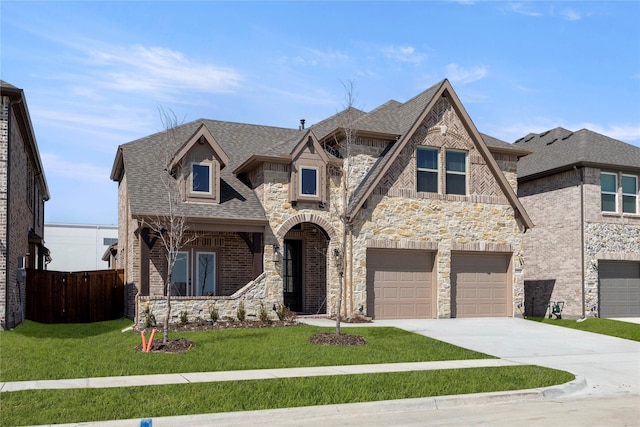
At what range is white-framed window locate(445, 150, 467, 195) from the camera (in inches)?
954

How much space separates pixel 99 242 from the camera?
194 ft

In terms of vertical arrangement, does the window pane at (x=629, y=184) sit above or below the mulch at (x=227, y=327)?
above

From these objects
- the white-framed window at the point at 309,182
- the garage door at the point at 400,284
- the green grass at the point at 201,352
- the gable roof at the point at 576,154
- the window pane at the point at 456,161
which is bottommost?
the green grass at the point at 201,352

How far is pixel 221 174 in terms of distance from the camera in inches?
961

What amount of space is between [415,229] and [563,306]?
773 centimetres

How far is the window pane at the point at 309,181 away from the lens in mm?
22750

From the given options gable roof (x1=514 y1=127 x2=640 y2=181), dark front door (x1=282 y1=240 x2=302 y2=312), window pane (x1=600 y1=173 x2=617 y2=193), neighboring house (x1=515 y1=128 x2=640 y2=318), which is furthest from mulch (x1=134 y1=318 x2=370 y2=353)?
window pane (x1=600 y1=173 x2=617 y2=193)

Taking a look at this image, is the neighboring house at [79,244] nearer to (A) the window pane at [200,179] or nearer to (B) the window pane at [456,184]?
(A) the window pane at [200,179]

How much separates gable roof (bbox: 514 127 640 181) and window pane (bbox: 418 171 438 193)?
6.07m

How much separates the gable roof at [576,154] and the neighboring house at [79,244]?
133 feet

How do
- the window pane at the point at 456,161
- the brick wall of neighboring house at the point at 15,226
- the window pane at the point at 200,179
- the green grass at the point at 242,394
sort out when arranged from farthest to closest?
the window pane at the point at 456,161 < the window pane at the point at 200,179 < the brick wall of neighboring house at the point at 15,226 < the green grass at the point at 242,394

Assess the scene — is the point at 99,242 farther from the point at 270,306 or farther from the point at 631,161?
the point at 631,161

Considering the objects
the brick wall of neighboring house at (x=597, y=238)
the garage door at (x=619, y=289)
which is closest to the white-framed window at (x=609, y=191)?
the brick wall of neighboring house at (x=597, y=238)

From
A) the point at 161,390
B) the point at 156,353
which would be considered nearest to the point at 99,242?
the point at 156,353
